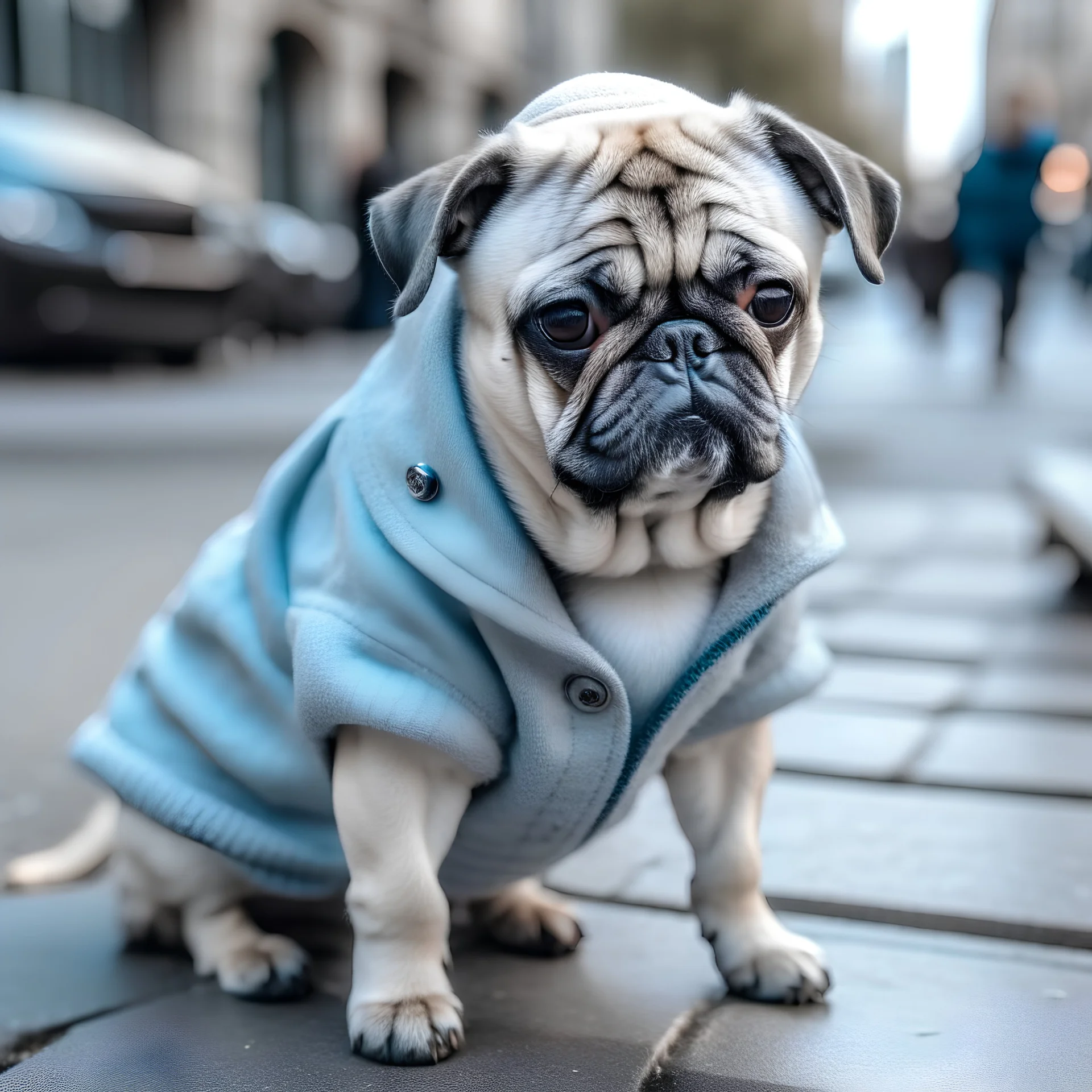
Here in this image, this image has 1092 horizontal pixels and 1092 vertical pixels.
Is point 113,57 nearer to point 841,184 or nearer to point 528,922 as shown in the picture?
point 528,922

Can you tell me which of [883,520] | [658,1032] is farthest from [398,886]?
[883,520]

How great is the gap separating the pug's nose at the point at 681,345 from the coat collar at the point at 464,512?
19cm

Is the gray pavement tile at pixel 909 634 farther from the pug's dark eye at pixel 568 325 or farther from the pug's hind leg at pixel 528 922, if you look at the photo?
the pug's dark eye at pixel 568 325

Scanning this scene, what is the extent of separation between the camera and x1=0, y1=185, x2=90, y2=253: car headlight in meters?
9.57

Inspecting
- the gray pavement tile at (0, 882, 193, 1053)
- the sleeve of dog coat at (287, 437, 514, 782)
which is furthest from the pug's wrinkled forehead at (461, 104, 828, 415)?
the gray pavement tile at (0, 882, 193, 1053)

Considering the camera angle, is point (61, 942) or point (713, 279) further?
point (61, 942)

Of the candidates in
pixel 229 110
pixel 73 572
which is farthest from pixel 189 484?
pixel 229 110

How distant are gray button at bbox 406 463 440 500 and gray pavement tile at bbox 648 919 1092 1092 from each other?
2.60 ft

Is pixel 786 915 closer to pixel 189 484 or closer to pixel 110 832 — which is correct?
pixel 110 832

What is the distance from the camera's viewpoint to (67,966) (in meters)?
2.38

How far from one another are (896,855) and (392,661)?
119cm

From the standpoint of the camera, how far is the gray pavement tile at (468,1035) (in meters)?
1.92

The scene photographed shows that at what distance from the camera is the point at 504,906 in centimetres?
243

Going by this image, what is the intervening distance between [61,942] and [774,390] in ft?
4.79
